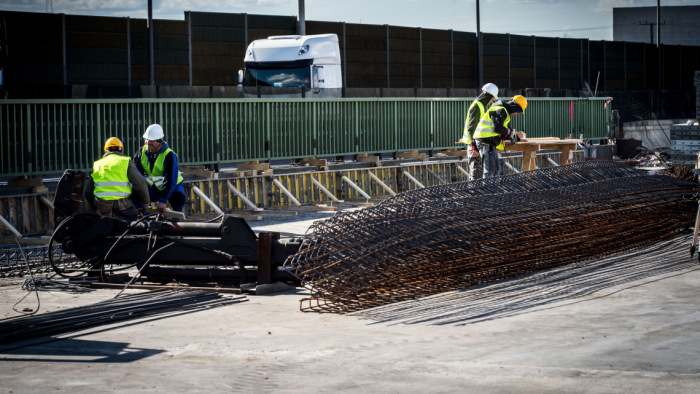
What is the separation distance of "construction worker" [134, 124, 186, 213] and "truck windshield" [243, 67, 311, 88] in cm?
1722

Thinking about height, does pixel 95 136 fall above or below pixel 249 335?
above

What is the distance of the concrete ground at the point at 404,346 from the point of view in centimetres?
744

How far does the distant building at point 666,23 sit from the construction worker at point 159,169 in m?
94.0

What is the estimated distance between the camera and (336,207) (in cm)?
2023

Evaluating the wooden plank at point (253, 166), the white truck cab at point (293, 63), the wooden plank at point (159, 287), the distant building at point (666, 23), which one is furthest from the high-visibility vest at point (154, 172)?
the distant building at point (666, 23)

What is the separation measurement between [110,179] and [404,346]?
6.17 metres

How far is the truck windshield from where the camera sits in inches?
1271

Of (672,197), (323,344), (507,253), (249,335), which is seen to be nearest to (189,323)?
(249,335)

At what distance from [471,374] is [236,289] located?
14.1 feet

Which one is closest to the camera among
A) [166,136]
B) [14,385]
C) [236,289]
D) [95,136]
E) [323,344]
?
[14,385]

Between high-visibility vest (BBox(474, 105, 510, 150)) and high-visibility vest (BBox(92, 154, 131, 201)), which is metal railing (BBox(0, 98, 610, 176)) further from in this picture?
high-visibility vest (BBox(474, 105, 510, 150))

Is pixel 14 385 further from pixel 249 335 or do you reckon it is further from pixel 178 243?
pixel 178 243

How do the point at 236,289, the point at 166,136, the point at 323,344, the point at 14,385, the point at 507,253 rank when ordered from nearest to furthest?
the point at 14,385, the point at 323,344, the point at 236,289, the point at 507,253, the point at 166,136

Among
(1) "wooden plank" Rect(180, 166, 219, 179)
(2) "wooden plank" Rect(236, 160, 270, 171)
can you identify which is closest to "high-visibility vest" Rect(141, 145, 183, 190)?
(1) "wooden plank" Rect(180, 166, 219, 179)
